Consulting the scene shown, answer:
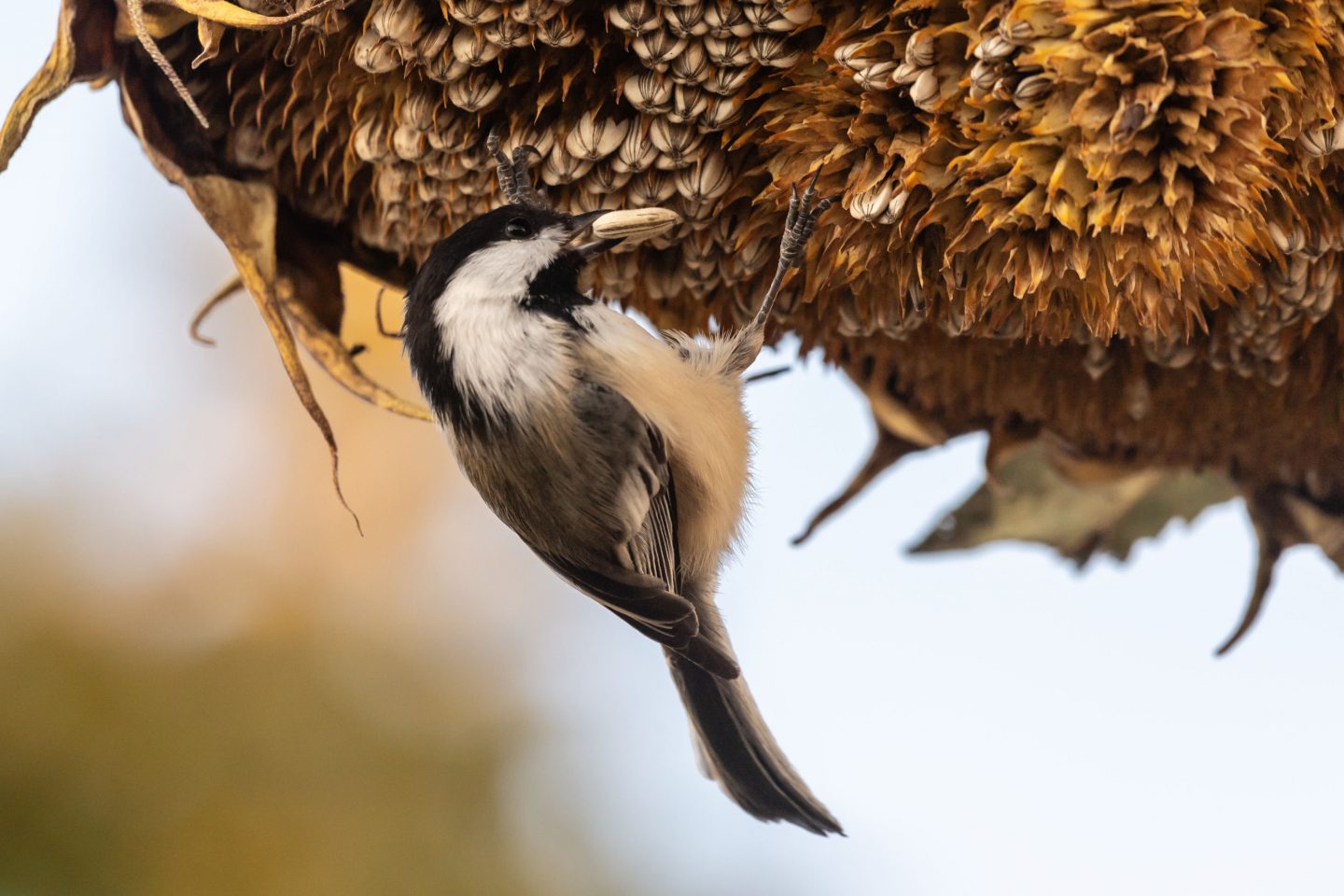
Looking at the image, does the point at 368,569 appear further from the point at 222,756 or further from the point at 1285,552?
the point at 1285,552

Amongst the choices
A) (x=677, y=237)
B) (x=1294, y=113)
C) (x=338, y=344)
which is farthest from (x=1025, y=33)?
(x=338, y=344)

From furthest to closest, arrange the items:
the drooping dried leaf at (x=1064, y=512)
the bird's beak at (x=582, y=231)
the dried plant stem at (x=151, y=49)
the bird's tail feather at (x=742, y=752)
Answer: the drooping dried leaf at (x=1064, y=512) < the bird's tail feather at (x=742, y=752) < the bird's beak at (x=582, y=231) < the dried plant stem at (x=151, y=49)

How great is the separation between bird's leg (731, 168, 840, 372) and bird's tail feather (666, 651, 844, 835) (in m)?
0.17

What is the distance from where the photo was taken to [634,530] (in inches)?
27.3

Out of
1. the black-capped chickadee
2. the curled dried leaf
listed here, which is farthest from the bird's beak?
the curled dried leaf

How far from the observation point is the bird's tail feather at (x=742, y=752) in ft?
2.52

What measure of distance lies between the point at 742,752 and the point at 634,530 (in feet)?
0.54

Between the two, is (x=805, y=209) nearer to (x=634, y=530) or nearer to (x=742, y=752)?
(x=634, y=530)

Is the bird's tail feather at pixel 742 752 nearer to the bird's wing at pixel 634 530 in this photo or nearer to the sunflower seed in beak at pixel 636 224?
the bird's wing at pixel 634 530

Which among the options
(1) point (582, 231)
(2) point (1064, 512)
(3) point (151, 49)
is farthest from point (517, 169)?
(2) point (1064, 512)

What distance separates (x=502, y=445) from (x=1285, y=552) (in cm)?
49

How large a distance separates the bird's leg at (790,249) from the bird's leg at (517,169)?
11 centimetres

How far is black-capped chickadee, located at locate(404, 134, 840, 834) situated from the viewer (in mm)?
667

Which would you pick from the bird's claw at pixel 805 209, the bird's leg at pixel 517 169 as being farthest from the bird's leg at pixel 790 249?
the bird's leg at pixel 517 169
